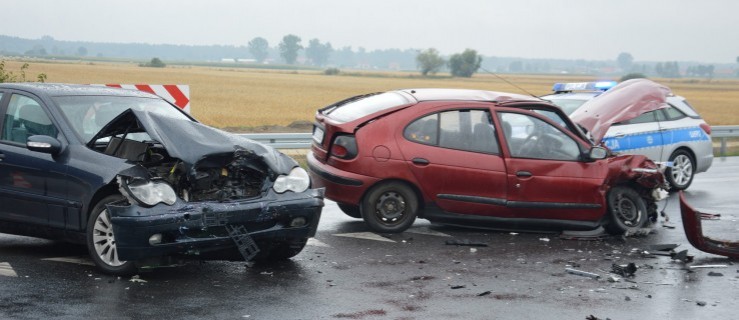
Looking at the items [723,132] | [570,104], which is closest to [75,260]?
[570,104]

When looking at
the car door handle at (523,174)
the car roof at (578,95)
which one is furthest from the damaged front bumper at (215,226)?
the car roof at (578,95)

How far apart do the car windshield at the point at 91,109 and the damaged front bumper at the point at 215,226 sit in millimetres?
1350

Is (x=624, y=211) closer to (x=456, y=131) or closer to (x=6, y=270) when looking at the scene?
(x=456, y=131)

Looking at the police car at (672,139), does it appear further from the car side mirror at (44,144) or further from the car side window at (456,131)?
the car side mirror at (44,144)

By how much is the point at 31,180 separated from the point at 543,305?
4376 millimetres

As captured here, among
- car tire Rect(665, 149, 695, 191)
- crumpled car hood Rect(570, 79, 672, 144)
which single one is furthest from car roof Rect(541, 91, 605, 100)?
crumpled car hood Rect(570, 79, 672, 144)

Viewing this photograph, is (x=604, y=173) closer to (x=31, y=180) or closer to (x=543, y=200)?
(x=543, y=200)

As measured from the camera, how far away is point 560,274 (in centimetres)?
864

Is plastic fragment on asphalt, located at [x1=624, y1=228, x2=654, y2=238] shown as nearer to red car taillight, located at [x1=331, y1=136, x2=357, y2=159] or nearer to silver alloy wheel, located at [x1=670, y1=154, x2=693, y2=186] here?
red car taillight, located at [x1=331, y1=136, x2=357, y2=159]

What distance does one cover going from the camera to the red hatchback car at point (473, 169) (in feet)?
34.6

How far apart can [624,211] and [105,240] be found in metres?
5.72

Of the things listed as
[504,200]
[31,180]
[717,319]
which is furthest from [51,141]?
[717,319]

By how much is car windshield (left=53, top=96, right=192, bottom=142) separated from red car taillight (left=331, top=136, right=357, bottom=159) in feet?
6.33

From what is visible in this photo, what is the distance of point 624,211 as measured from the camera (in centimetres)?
1104
